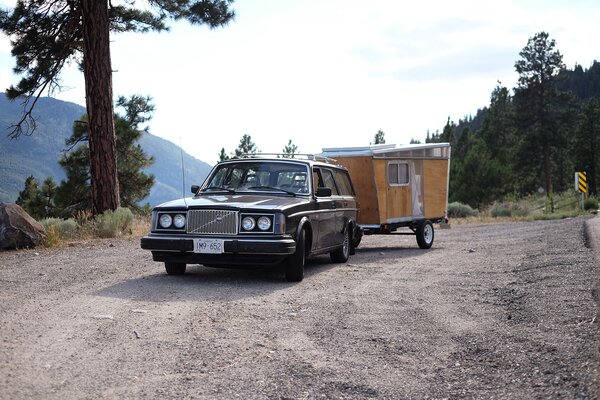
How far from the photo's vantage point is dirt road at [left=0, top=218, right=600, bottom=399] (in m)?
4.62

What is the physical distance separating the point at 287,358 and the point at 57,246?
979 cm

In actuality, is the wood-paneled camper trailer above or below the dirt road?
above

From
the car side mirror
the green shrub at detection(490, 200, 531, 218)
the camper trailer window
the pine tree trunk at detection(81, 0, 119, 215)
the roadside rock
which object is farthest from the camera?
the green shrub at detection(490, 200, 531, 218)

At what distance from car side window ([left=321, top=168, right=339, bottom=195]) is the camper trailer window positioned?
3.49 metres

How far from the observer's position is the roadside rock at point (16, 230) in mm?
13320

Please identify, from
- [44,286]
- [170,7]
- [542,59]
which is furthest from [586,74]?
[44,286]

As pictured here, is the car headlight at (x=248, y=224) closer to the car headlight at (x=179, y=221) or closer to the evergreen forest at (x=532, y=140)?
the car headlight at (x=179, y=221)

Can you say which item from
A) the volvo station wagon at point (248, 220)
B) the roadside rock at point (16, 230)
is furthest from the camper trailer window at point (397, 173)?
the roadside rock at point (16, 230)

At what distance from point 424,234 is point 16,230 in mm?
8506

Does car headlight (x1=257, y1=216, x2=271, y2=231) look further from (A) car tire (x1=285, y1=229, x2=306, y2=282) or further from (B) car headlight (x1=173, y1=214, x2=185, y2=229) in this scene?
(B) car headlight (x1=173, y1=214, x2=185, y2=229)

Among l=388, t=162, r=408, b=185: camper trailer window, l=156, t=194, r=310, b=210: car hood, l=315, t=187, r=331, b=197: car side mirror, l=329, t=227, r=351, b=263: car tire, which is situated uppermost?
l=388, t=162, r=408, b=185: camper trailer window

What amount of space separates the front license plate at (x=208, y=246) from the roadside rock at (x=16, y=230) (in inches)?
238

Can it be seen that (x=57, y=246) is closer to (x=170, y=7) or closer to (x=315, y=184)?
(x=315, y=184)

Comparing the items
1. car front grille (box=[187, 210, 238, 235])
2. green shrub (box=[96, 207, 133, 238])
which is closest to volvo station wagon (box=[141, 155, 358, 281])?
car front grille (box=[187, 210, 238, 235])
